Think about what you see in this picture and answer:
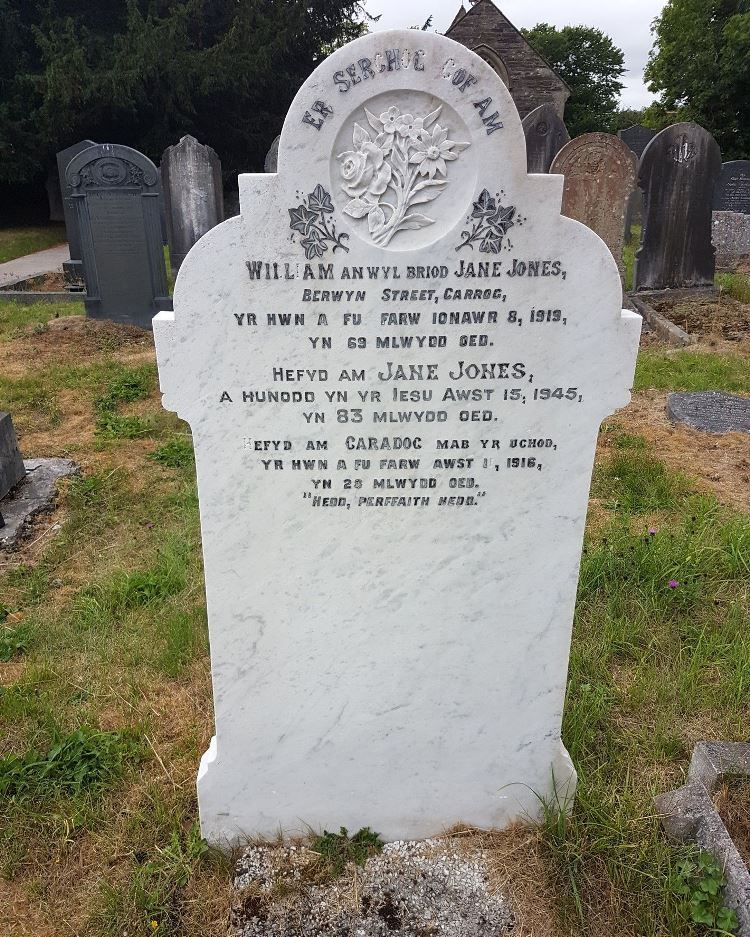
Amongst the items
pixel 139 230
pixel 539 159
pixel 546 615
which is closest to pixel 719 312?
pixel 539 159

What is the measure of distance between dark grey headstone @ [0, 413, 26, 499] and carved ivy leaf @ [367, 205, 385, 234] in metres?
3.71

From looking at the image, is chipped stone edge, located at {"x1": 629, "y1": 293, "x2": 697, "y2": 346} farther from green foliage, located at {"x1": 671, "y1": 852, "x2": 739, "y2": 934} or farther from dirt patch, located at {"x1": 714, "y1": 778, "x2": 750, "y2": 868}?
green foliage, located at {"x1": 671, "y1": 852, "x2": 739, "y2": 934}

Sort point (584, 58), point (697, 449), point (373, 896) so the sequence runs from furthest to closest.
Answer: point (584, 58) < point (697, 449) < point (373, 896)

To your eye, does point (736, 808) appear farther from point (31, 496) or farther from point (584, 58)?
point (584, 58)

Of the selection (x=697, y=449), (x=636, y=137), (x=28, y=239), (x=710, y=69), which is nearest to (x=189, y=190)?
(x=697, y=449)

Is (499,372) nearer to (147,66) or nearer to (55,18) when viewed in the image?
(147,66)

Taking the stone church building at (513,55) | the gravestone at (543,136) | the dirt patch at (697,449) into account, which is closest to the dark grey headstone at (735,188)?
the gravestone at (543,136)

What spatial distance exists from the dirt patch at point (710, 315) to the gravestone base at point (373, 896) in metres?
7.55

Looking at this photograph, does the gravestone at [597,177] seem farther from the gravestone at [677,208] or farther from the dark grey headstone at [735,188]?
the dark grey headstone at [735,188]

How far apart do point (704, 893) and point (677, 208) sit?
30.3 feet

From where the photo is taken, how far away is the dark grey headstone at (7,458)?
4.62 m

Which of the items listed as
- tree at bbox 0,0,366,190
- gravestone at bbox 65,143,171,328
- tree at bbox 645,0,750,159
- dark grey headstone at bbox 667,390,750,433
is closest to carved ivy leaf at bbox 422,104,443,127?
dark grey headstone at bbox 667,390,750,433

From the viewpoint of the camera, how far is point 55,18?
75.4 feet

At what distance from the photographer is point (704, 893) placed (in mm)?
2057
